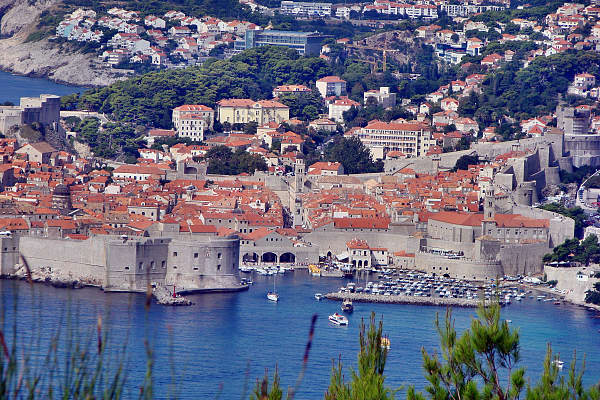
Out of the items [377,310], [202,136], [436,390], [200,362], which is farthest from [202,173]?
[436,390]

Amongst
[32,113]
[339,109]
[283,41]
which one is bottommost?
[32,113]

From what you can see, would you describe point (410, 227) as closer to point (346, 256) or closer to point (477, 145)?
point (346, 256)

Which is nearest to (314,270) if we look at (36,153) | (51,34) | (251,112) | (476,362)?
(36,153)

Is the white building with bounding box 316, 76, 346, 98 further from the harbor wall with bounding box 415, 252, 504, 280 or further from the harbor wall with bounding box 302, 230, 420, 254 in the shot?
the harbor wall with bounding box 415, 252, 504, 280

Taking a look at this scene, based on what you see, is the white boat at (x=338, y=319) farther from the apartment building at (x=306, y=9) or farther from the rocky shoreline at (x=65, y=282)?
the apartment building at (x=306, y=9)

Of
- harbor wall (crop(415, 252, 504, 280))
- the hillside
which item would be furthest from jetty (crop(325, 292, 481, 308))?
the hillside

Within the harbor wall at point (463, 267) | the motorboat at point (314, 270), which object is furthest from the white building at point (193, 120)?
the harbor wall at point (463, 267)

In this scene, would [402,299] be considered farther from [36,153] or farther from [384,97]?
[384,97]
